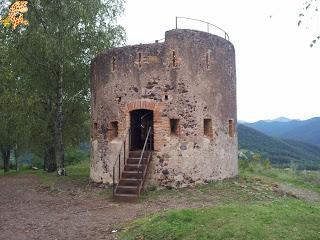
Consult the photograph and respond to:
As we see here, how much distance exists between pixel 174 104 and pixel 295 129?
3423 inches

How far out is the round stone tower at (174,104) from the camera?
622 inches

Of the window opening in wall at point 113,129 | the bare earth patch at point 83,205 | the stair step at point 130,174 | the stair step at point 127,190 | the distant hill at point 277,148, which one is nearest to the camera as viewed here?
the bare earth patch at point 83,205

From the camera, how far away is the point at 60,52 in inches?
792

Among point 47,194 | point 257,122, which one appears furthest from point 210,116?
point 257,122

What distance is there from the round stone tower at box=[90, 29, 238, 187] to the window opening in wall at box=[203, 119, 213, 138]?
38 millimetres

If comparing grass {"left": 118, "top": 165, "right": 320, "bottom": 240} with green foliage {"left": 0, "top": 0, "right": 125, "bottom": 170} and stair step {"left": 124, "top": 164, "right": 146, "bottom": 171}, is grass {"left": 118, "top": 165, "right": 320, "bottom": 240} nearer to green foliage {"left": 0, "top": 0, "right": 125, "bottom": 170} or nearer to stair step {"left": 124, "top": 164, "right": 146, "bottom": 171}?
stair step {"left": 124, "top": 164, "right": 146, "bottom": 171}

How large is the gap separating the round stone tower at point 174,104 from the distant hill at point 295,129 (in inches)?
2747

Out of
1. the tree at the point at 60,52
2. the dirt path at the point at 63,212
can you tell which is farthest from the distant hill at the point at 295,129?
the dirt path at the point at 63,212

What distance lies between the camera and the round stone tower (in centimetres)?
1580

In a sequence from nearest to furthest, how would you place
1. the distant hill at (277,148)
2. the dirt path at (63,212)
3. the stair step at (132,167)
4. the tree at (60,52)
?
the dirt path at (63,212)
the stair step at (132,167)
the tree at (60,52)
the distant hill at (277,148)

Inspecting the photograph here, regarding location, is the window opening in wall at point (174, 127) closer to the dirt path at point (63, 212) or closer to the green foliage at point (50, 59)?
the dirt path at point (63, 212)

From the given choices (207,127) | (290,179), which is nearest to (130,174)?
(207,127)

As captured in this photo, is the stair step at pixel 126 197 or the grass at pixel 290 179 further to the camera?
the grass at pixel 290 179

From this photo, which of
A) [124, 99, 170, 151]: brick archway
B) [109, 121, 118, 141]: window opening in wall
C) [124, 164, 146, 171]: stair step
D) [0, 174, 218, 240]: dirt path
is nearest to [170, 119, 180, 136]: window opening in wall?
[124, 99, 170, 151]: brick archway
